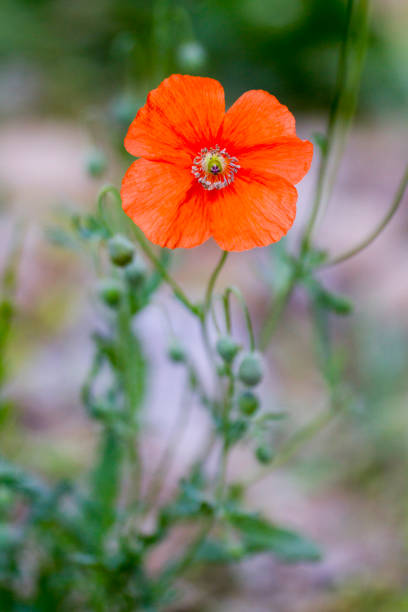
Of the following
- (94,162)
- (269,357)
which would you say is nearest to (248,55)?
(269,357)

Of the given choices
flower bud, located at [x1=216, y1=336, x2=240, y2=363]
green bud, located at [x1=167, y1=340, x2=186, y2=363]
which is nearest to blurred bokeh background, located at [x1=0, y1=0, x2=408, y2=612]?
green bud, located at [x1=167, y1=340, x2=186, y2=363]

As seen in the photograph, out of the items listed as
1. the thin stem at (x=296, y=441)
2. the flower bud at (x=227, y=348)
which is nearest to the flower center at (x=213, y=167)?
the flower bud at (x=227, y=348)

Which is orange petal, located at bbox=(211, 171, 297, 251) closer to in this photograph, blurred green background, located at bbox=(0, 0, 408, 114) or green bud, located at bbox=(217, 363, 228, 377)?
green bud, located at bbox=(217, 363, 228, 377)

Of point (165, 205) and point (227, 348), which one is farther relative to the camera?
point (227, 348)

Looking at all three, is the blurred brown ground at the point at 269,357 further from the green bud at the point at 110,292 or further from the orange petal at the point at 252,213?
the orange petal at the point at 252,213

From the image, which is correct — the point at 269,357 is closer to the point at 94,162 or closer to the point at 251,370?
the point at 94,162

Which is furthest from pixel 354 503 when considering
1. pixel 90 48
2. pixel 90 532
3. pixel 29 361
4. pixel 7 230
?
pixel 90 48

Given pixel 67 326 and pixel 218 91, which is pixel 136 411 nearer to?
pixel 218 91
